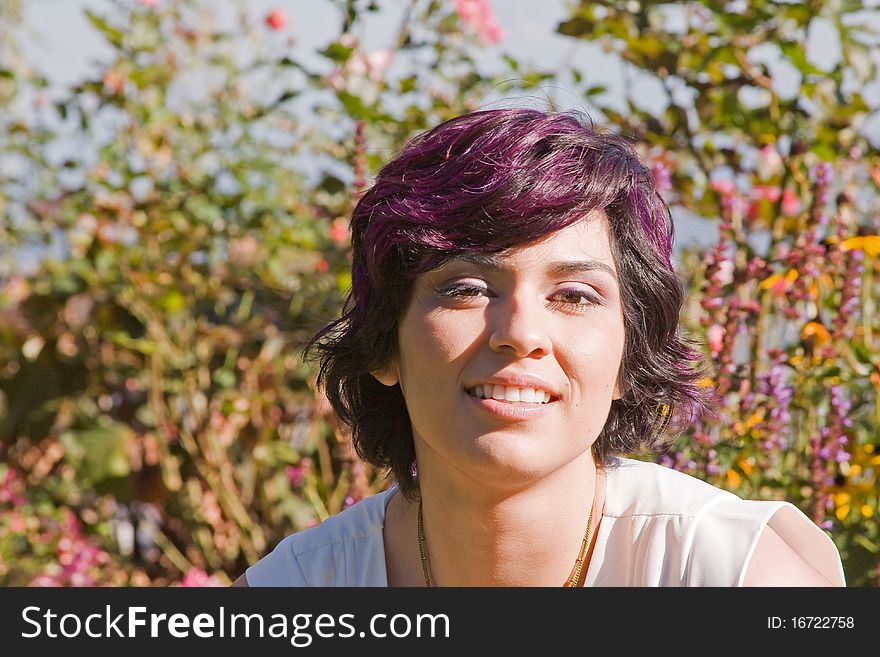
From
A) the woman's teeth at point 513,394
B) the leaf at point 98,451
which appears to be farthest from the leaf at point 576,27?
the leaf at point 98,451

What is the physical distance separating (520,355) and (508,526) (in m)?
0.31

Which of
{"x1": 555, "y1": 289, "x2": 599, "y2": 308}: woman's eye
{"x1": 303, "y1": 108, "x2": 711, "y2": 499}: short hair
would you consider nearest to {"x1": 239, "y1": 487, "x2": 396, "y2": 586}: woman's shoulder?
{"x1": 303, "y1": 108, "x2": 711, "y2": 499}: short hair

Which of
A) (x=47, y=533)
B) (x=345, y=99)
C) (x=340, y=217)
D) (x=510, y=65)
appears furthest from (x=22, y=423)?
(x=510, y=65)

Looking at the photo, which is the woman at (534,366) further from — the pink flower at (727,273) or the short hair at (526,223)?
the pink flower at (727,273)

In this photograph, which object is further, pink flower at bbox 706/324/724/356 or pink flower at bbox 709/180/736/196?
pink flower at bbox 709/180/736/196

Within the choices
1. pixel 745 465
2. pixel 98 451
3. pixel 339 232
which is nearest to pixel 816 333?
pixel 745 465

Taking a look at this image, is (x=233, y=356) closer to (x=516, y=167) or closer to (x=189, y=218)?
(x=189, y=218)

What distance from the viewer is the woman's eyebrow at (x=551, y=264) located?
61.3 inches

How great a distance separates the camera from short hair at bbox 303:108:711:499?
5.16 ft

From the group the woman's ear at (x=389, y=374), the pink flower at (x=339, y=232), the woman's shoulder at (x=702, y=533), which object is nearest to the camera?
the woman's shoulder at (x=702, y=533)

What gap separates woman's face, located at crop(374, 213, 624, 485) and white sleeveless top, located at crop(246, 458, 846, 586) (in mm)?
203

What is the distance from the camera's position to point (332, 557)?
1.94 meters

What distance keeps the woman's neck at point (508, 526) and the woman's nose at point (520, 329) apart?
0.75ft

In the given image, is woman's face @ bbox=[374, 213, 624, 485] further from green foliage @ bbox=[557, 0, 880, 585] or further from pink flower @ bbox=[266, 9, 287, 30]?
pink flower @ bbox=[266, 9, 287, 30]
